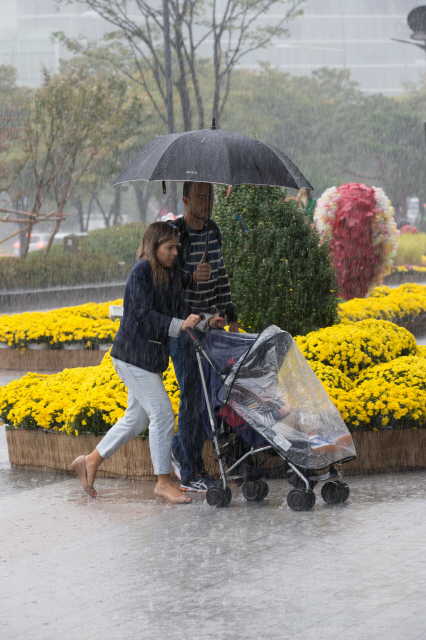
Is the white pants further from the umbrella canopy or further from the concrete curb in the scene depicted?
the concrete curb

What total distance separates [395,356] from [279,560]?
3.07 metres

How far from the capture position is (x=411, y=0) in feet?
289

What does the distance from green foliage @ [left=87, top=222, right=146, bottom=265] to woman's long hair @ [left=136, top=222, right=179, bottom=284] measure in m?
27.8

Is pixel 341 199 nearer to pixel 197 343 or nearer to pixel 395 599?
pixel 197 343

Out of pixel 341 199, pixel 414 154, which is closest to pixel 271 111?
pixel 414 154

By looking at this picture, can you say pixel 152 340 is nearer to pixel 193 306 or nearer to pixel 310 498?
pixel 193 306

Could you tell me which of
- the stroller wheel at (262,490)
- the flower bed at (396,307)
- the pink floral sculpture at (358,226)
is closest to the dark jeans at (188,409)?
the stroller wheel at (262,490)

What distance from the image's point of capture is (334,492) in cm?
540

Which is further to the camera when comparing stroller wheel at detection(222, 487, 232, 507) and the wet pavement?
stroller wheel at detection(222, 487, 232, 507)

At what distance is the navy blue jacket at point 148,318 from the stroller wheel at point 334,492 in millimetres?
1140

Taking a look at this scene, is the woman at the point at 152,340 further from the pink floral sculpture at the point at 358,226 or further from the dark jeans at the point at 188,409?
the pink floral sculpture at the point at 358,226

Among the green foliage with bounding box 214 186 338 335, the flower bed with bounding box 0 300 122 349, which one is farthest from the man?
the flower bed with bounding box 0 300 122 349

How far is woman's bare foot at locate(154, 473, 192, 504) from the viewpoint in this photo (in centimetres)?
554

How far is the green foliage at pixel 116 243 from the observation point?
1357 inches
